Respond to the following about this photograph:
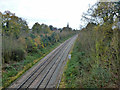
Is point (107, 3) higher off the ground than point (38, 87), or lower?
higher

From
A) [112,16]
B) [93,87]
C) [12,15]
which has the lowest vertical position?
[93,87]

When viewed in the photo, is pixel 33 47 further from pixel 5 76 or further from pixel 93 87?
pixel 93 87

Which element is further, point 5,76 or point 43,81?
point 5,76

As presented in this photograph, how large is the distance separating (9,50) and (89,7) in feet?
37.0

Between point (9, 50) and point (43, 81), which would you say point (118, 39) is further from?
point (9, 50)

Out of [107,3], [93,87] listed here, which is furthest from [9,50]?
[107,3]

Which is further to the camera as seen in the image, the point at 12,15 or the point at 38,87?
the point at 12,15

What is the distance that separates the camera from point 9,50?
15.0 metres

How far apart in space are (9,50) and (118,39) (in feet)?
45.4

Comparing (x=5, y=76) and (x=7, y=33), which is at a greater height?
(x=7, y=33)

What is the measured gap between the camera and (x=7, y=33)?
657 inches

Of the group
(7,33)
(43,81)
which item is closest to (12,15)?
(7,33)

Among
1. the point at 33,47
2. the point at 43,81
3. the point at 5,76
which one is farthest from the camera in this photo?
the point at 33,47

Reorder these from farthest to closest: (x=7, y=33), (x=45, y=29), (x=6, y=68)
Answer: (x=45, y=29), (x=7, y=33), (x=6, y=68)
